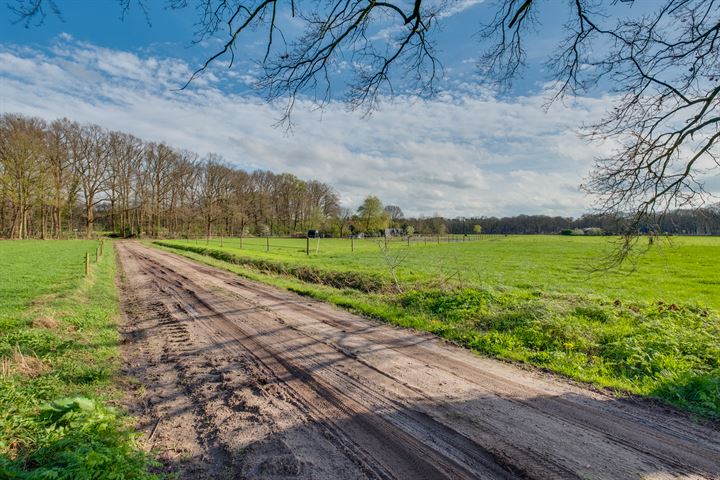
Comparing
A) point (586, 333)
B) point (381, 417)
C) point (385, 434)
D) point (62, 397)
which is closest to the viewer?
point (385, 434)

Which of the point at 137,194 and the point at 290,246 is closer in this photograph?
the point at 290,246

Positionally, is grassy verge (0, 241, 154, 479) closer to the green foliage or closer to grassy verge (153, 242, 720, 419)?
grassy verge (153, 242, 720, 419)

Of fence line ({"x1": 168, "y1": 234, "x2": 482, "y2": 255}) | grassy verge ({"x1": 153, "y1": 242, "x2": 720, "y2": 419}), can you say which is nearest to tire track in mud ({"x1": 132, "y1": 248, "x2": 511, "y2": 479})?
grassy verge ({"x1": 153, "y1": 242, "x2": 720, "y2": 419})

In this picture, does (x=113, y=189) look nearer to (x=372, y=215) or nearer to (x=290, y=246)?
(x=290, y=246)

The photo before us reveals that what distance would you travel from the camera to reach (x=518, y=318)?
7.56 meters

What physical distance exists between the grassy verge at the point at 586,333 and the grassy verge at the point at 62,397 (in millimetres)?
5266

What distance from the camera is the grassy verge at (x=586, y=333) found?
4797mm

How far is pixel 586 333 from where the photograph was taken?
671 cm

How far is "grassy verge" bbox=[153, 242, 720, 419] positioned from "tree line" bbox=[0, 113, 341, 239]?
58175mm

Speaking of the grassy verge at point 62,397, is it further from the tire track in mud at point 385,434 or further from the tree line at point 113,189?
the tree line at point 113,189

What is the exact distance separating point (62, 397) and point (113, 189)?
234ft

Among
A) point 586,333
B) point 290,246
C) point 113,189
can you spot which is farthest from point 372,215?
point 586,333

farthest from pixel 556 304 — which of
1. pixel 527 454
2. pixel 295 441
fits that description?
pixel 295 441

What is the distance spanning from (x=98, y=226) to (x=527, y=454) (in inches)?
3444
